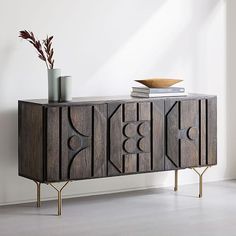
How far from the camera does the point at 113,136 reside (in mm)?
4797

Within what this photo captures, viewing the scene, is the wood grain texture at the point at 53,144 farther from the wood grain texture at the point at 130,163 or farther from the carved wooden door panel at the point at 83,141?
the wood grain texture at the point at 130,163

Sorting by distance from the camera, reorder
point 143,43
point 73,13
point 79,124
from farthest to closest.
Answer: point 143,43
point 73,13
point 79,124

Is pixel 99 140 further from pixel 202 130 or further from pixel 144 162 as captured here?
pixel 202 130

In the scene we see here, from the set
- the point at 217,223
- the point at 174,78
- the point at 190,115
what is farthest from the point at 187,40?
the point at 217,223

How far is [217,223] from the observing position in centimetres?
444

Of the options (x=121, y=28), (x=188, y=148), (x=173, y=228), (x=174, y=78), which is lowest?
(x=173, y=228)

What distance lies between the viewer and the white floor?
4.26m

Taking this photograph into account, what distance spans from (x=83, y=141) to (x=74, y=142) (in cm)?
7

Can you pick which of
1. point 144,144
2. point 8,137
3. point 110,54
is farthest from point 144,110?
point 8,137

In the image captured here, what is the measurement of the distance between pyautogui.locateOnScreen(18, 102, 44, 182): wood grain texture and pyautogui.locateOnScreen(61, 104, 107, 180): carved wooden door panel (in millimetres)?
144

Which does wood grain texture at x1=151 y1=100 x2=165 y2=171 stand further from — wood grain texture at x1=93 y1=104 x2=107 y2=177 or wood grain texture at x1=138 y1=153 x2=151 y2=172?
wood grain texture at x1=93 y1=104 x2=107 y2=177

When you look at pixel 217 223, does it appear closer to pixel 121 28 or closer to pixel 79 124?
pixel 79 124

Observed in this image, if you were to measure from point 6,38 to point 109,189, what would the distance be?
1.36 meters

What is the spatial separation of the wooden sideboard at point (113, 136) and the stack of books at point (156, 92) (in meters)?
0.05
